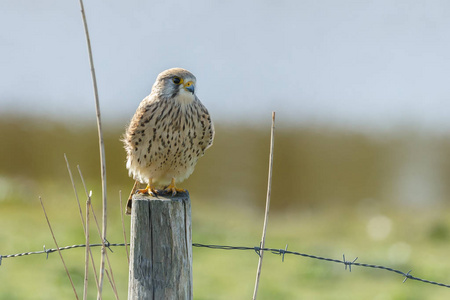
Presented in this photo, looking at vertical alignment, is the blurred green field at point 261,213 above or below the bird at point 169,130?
below

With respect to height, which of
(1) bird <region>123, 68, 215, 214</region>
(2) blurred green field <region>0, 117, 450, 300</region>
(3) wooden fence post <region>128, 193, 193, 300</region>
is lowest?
(2) blurred green field <region>0, 117, 450, 300</region>

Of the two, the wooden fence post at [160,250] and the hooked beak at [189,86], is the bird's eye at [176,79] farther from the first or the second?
the wooden fence post at [160,250]

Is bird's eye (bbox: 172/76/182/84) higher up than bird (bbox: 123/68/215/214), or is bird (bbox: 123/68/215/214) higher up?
bird's eye (bbox: 172/76/182/84)

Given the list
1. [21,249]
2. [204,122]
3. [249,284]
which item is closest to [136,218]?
[204,122]

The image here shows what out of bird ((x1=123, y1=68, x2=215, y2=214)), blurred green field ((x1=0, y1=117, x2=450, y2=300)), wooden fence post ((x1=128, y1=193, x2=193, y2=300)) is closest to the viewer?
wooden fence post ((x1=128, y1=193, x2=193, y2=300))

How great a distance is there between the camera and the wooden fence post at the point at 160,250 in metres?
2.69

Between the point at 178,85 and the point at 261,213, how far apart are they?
11582 mm

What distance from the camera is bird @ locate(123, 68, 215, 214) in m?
3.76

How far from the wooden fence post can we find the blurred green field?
477 centimetres

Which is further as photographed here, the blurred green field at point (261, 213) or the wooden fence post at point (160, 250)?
the blurred green field at point (261, 213)

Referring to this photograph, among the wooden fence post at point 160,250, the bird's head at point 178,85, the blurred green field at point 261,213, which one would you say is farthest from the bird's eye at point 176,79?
the blurred green field at point 261,213

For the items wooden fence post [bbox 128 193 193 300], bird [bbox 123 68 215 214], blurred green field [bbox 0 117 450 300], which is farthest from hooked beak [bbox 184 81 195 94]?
blurred green field [bbox 0 117 450 300]

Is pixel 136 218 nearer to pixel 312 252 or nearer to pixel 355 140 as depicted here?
pixel 312 252

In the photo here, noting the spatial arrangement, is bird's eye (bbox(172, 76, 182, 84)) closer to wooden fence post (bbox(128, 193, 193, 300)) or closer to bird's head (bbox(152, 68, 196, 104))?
bird's head (bbox(152, 68, 196, 104))
